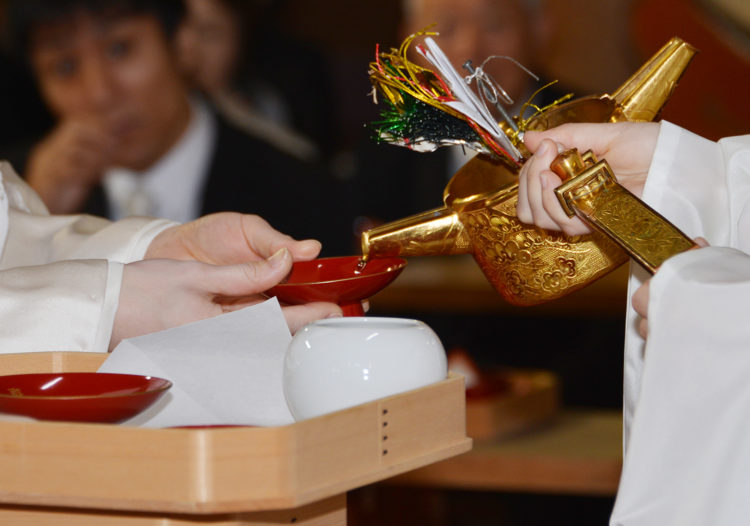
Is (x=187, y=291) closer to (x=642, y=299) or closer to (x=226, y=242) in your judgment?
(x=226, y=242)

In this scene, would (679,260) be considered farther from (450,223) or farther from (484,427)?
(484,427)

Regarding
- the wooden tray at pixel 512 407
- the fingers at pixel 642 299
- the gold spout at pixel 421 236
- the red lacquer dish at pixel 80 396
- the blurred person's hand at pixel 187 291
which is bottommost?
the wooden tray at pixel 512 407

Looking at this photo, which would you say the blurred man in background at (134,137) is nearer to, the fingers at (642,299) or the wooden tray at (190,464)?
the fingers at (642,299)

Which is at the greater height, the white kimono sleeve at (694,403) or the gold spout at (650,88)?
the gold spout at (650,88)

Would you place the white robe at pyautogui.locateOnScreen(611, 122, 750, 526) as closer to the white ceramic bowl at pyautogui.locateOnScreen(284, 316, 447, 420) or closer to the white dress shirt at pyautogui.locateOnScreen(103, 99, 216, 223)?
the white ceramic bowl at pyautogui.locateOnScreen(284, 316, 447, 420)

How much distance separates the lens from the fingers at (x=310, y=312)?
103cm

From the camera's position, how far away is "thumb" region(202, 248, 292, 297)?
1.01m

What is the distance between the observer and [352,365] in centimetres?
76

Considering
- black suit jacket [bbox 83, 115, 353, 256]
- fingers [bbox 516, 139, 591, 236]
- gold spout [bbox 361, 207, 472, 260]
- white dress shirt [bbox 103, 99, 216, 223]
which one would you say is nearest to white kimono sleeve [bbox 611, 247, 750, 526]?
fingers [bbox 516, 139, 591, 236]

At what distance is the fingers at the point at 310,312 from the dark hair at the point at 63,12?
2.70 metres

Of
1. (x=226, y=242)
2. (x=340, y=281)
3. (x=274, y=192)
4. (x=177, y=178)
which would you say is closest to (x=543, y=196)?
(x=340, y=281)

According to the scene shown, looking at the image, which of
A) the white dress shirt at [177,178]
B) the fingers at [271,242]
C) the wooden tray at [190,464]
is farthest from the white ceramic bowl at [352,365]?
the white dress shirt at [177,178]

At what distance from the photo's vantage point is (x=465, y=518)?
11.5 feet

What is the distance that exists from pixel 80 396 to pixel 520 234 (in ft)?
1.63
